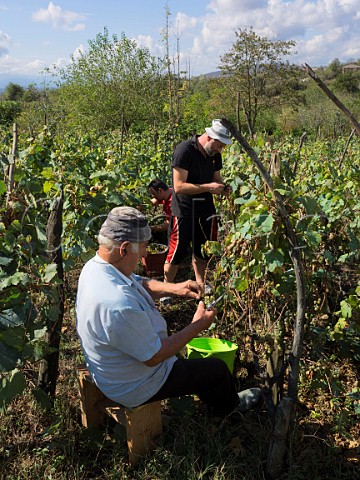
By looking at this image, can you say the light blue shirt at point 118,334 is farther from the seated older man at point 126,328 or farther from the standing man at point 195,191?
the standing man at point 195,191

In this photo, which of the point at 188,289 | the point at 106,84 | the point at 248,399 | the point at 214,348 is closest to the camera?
the point at 188,289

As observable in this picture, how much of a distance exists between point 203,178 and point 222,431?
189 cm

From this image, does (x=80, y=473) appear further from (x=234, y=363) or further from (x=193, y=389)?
(x=234, y=363)

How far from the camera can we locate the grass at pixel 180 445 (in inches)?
79.2

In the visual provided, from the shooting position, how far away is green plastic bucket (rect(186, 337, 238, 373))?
257 cm

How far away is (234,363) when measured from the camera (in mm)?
2926

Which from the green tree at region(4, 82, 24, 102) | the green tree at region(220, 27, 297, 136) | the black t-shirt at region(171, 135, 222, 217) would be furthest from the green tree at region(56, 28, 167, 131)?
the green tree at region(4, 82, 24, 102)

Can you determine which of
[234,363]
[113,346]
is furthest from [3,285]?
[234,363]

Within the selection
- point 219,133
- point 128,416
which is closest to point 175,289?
point 128,416

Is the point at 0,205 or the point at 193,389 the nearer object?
the point at 193,389

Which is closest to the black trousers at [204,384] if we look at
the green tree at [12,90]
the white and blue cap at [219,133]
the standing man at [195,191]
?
the standing man at [195,191]

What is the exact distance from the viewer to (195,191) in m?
3.38

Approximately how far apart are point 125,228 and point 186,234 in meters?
1.74

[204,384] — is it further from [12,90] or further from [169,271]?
[12,90]
